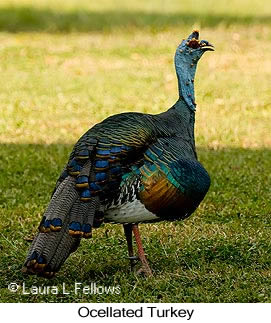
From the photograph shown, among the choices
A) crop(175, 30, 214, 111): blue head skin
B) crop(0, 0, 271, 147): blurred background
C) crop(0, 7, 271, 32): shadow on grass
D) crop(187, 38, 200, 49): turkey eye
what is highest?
crop(187, 38, 200, 49): turkey eye

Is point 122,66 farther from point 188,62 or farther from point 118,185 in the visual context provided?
point 118,185

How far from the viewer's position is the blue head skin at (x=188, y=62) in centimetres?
754

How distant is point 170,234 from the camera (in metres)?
8.34

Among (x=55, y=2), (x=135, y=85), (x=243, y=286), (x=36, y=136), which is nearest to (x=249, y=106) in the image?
(x=135, y=85)

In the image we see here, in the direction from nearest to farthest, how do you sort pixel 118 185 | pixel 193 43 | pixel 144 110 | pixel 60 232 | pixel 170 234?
pixel 60 232 < pixel 118 185 < pixel 193 43 < pixel 170 234 < pixel 144 110

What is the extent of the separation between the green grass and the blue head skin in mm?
1194

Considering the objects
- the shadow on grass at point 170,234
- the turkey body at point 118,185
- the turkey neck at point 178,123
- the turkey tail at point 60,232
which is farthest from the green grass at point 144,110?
the turkey neck at point 178,123

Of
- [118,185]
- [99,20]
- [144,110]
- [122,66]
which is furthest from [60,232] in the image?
[99,20]

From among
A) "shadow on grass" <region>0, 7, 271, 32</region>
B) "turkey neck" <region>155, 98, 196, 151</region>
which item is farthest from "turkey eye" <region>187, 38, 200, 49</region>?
"shadow on grass" <region>0, 7, 271, 32</region>

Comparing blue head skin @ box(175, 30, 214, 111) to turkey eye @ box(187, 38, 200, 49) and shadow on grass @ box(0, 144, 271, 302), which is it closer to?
turkey eye @ box(187, 38, 200, 49)

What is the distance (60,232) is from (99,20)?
1620 centimetres

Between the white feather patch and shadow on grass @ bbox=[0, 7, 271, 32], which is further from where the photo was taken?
shadow on grass @ bbox=[0, 7, 271, 32]

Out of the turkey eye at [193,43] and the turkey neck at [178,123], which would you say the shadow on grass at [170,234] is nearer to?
the turkey neck at [178,123]

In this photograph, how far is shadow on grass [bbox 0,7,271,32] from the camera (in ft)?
70.3
